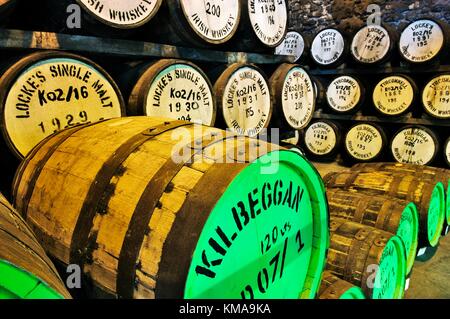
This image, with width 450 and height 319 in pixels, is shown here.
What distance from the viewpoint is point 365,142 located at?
5.83 metres

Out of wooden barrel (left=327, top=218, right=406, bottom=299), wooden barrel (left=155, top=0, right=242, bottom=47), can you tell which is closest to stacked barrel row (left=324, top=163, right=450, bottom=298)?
wooden barrel (left=327, top=218, right=406, bottom=299)

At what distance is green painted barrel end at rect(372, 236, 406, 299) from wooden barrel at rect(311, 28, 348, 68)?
4.68m

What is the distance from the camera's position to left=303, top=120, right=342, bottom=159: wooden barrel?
20.2 feet

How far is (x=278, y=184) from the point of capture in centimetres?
115

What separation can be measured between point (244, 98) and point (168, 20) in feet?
2.90

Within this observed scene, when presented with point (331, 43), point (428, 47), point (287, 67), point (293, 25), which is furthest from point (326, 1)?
point (287, 67)

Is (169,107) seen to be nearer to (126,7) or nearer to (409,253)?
(126,7)

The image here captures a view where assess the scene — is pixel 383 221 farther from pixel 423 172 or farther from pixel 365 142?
pixel 365 142

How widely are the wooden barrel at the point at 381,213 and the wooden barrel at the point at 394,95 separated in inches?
130

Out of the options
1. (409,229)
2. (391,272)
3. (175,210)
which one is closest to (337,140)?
(409,229)

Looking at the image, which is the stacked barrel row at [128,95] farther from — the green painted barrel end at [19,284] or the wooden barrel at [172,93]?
the green painted barrel end at [19,284]

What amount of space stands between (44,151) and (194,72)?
1.13 m

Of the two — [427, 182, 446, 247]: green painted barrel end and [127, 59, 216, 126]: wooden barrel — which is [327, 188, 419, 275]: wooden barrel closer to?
[427, 182, 446, 247]: green painted barrel end

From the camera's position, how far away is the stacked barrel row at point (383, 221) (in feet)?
6.15
